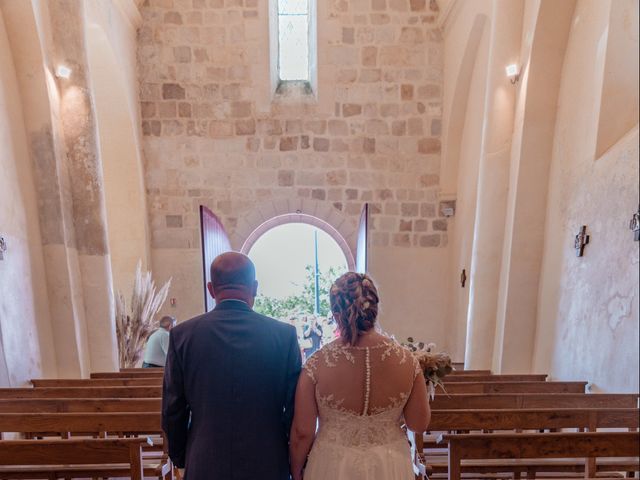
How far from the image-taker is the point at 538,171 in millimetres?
4793

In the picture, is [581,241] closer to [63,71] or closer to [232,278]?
[232,278]

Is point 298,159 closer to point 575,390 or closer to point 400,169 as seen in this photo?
point 400,169

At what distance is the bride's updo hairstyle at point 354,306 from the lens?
1.99 m

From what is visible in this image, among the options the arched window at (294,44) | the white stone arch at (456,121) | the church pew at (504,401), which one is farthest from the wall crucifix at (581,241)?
the arched window at (294,44)

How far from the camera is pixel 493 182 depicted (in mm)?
5266

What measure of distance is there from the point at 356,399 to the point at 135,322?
4.86 metres

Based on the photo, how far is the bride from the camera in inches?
78.6

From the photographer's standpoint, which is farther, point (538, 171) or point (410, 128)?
point (410, 128)

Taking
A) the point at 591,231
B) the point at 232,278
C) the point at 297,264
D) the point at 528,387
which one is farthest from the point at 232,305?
the point at 297,264

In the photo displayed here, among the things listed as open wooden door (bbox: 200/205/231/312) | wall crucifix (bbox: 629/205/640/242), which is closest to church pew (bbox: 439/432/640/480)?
wall crucifix (bbox: 629/205/640/242)

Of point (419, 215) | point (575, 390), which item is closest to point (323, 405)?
point (575, 390)

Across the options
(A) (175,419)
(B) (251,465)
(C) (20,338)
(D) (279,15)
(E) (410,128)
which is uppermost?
(D) (279,15)

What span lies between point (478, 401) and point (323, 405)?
1.39 meters

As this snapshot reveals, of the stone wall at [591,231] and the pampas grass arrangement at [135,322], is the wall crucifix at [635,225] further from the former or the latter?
the pampas grass arrangement at [135,322]
